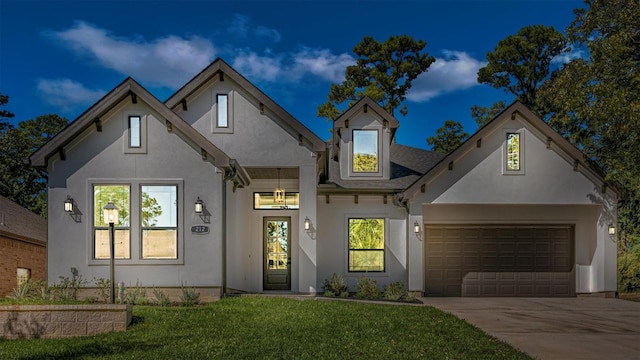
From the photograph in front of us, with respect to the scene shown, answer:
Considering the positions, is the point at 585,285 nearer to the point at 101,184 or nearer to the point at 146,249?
the point at 146,249

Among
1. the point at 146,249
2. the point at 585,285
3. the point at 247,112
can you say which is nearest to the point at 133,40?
the point at 247,112

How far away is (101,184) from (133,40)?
602 inches

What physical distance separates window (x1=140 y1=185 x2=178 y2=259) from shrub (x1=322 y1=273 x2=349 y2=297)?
4.83 meters

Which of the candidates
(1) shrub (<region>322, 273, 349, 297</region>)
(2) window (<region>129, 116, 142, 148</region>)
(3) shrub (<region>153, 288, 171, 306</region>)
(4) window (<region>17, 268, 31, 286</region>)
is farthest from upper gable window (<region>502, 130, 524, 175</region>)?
(4) window (<region>17, 268, 31, 286</region>)

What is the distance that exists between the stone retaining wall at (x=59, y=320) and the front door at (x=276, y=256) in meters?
7.67

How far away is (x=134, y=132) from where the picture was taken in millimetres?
13055

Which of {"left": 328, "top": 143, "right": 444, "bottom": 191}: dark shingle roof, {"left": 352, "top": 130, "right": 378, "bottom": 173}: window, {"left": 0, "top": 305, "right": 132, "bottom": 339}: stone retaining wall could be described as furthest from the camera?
{"left": 352, "top": 130, "right": 378, "bottom": 173}: window

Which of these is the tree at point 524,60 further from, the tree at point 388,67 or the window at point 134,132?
the window at point 134,132

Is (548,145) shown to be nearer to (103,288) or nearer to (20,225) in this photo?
(103,288)

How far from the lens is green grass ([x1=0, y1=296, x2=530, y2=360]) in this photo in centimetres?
751

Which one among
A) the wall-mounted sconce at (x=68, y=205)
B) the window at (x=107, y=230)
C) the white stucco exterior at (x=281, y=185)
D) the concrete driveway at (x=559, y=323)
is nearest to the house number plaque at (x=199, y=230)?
the white stucco exterior at (x=281, y=185)

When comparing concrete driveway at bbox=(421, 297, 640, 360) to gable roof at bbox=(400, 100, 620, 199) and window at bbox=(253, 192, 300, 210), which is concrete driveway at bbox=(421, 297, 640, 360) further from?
window at bbox=(253, 192, 300, 210)

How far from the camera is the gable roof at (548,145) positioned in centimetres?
1503

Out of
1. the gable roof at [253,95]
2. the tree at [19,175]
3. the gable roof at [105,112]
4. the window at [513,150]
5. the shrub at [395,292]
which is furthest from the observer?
the tree at [19,175]
